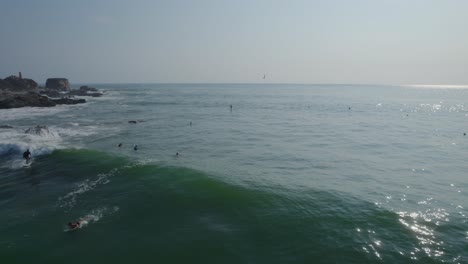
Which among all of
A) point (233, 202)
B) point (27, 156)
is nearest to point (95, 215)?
point (233, 202)

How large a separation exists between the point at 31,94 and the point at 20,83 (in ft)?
143

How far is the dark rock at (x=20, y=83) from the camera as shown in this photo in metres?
111

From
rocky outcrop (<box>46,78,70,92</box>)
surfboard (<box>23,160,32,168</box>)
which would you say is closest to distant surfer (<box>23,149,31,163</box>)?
surfboard (<box>23,160,32,168</box>)

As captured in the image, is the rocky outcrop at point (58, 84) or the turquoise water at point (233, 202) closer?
the turquoise water at point (233, 202)

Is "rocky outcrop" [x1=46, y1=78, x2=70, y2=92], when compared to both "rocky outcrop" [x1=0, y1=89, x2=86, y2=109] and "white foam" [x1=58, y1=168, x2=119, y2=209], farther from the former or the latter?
"white foam" [x1=58, y1=168, x2=119, y2=209]

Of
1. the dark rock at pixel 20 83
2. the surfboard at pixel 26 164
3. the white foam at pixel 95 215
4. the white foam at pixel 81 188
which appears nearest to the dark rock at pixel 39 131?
the surfboard at pixel 26 164

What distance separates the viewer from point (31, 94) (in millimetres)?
78938

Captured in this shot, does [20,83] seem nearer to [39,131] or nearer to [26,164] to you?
[39,131]

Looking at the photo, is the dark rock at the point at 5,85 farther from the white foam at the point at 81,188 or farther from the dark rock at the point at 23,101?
the white foam at the point at 81,188

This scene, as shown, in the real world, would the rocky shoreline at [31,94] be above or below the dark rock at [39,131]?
above

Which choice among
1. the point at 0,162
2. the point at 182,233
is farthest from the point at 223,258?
the point at 0,162

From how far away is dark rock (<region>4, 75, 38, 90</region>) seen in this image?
111137mm

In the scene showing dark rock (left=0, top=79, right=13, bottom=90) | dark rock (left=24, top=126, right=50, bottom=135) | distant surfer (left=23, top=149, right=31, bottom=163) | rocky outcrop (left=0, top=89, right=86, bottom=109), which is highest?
dark rock (left=0, top=79, right=13, bottom=90)

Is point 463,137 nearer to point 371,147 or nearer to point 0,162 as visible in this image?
point 371,147
